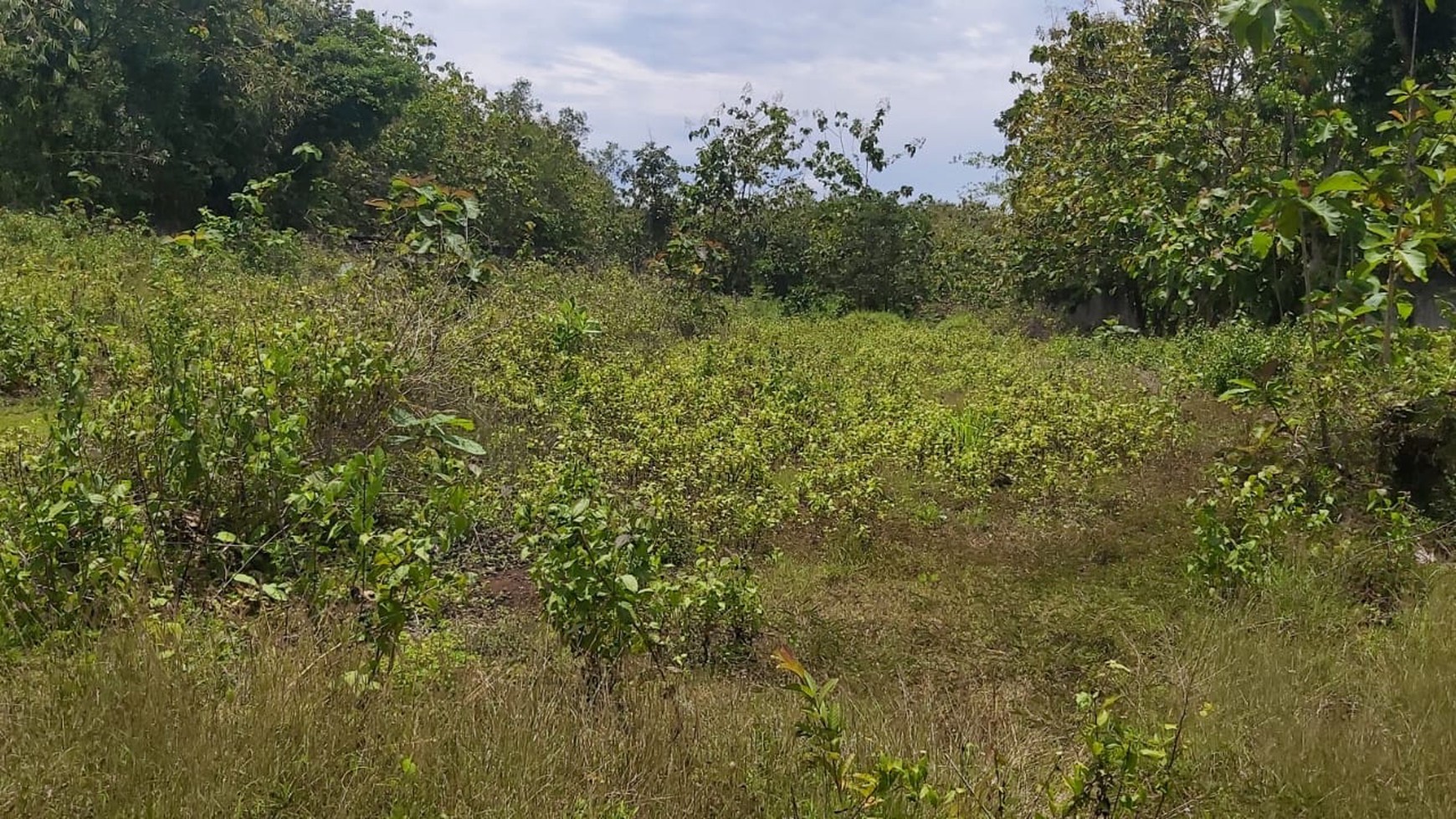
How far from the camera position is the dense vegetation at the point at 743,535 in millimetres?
1813

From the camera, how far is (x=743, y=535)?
3.82m

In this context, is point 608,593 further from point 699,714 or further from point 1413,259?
point 1413,259

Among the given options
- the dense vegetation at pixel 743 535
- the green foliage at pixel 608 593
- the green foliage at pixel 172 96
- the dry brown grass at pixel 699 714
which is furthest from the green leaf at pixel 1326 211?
the green foliage at pixel 172 96

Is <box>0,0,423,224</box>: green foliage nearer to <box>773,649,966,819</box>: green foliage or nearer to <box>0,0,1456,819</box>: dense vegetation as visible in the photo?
<box>0,0,1456,819</box>: dense vegetation

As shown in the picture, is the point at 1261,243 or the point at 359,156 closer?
the point at 1261,243

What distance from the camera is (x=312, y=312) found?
4.79m

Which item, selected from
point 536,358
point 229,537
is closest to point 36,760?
point 229,537

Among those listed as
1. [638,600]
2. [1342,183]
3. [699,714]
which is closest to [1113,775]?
[699,714]

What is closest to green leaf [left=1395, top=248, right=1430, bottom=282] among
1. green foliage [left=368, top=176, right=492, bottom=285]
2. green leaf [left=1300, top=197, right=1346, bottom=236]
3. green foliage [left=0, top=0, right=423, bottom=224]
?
green leaf [left=1300, top=197, right=1346, bottom=236]

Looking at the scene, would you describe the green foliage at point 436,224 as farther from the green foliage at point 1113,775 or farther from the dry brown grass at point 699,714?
the green foliage at point 1113,775

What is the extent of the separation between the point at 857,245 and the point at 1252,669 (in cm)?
1451

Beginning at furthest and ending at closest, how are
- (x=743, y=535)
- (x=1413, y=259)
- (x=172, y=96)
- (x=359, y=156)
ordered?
(x=359, y=156) < (x=172, y=96) < (x=743, y=535) < (x=1413, y=259)

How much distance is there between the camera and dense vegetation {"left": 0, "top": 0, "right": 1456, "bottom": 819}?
181 cm

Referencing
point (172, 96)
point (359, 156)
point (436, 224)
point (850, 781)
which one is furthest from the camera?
point (359, 156)
